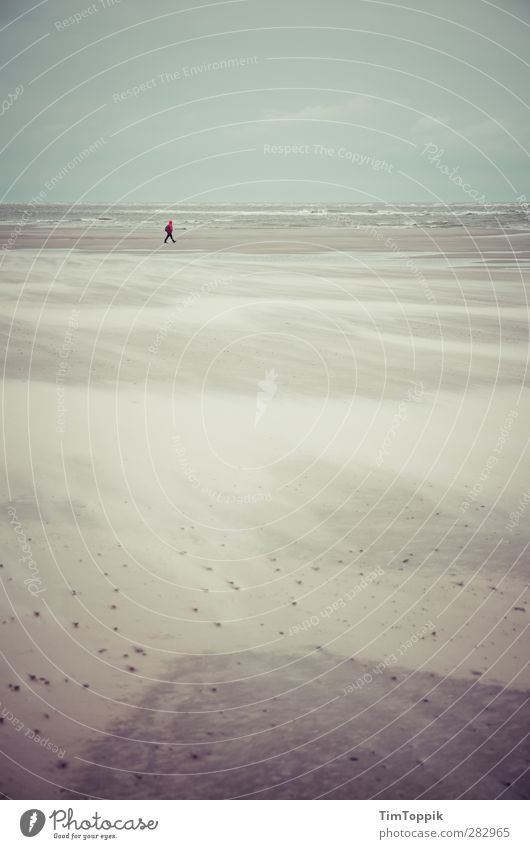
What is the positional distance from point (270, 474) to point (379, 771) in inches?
221

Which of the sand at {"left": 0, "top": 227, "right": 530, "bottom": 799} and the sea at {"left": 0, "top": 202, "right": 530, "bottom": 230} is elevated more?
the sea at {"left": 0, "top": 202, "right": 530, "bottom": 230}

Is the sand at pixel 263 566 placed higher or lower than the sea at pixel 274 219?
lower

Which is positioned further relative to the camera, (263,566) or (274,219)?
(274,219)

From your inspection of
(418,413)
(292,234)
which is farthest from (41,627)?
(292,234)

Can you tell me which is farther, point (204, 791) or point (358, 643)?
point (358, 643)

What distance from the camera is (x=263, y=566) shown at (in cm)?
827

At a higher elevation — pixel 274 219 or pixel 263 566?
pixel 274 219

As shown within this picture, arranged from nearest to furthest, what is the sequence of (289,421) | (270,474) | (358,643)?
1. (358,643)
2. (270,474)
3. (289,421)

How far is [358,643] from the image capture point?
695cm

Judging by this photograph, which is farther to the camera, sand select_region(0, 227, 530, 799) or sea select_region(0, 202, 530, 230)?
sea select_region(0, 202, 530, 230)

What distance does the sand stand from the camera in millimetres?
5578

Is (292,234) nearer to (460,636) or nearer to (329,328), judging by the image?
(329,328)

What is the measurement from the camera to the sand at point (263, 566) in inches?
220

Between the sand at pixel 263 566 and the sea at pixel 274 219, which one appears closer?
the sand at pixel 263 566
